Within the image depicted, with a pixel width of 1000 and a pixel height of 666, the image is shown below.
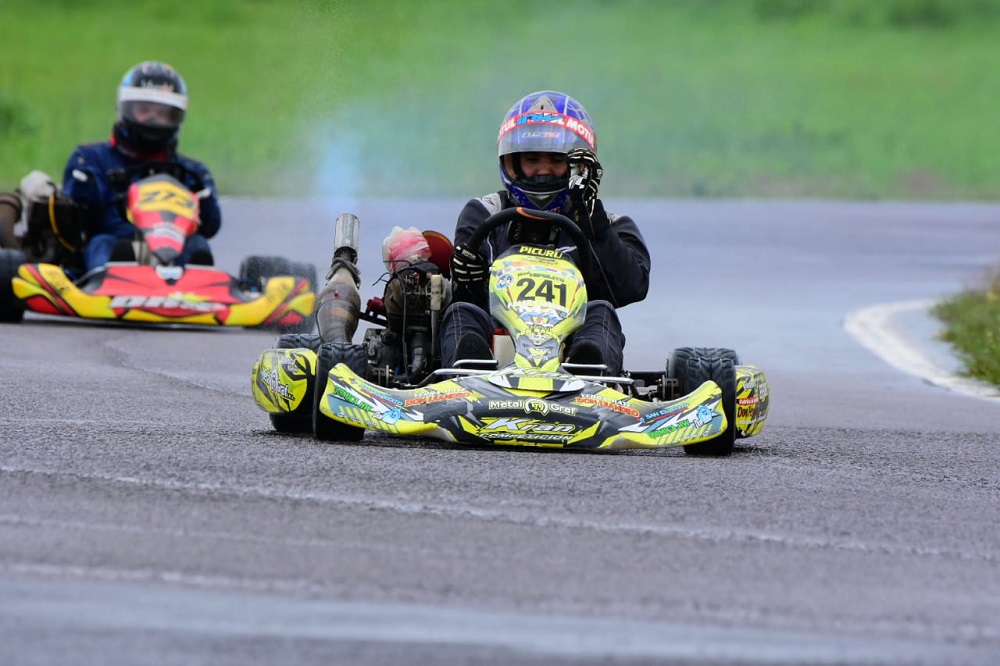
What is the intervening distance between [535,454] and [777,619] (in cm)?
251

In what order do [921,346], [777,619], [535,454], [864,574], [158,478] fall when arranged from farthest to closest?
[921,346] → [535,454] → [158,478] → [864,574] → [777,619]

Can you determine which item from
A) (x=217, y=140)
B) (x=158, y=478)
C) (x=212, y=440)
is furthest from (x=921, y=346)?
(x=217, y=140)

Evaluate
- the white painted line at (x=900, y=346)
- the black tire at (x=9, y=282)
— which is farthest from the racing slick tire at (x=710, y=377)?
the black tire at (x=9, y=282)

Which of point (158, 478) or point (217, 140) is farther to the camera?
point (217, 140)

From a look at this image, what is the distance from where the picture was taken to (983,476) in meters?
6.65

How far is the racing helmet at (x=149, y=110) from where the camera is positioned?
1405cm

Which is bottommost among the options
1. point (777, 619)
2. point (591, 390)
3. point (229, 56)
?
point (777, 619)

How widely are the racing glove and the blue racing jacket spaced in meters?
6.45

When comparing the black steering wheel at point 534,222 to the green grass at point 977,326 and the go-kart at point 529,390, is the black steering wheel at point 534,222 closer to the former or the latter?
the go-kart at point 529,390

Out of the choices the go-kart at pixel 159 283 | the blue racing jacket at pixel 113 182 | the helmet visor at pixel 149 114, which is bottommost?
the go-kart at pixel 159 283

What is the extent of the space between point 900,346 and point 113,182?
5443 millimetres

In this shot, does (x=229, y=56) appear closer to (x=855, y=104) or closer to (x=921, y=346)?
(x=855, y=104)

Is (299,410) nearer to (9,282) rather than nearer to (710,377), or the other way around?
(710,377)

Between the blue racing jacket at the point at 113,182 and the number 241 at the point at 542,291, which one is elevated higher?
the blue racing jacket at the point at 113,182
